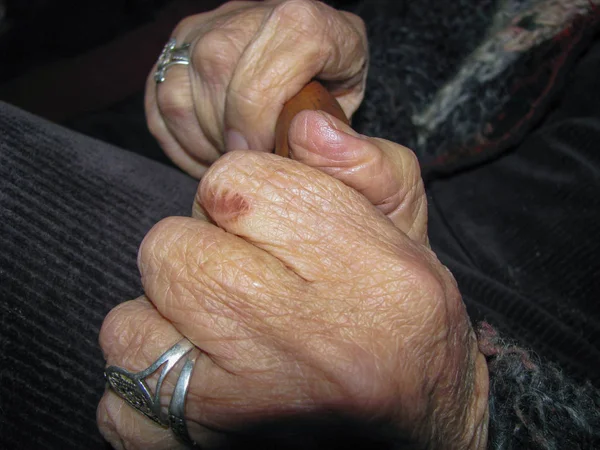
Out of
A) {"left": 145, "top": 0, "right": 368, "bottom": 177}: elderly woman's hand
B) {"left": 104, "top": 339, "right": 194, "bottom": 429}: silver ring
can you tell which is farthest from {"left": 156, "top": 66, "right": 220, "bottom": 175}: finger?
{"left": 104, "top": 339, "right": 194, "bottom": 429}: silver ring

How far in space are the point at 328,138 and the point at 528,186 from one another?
56 cm

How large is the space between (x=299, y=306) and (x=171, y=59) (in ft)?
2.01

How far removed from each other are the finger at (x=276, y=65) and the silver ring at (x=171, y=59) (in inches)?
8.0

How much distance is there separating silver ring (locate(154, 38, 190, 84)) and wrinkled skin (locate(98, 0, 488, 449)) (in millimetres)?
419

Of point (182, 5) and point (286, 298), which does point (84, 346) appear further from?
point (182, 5)

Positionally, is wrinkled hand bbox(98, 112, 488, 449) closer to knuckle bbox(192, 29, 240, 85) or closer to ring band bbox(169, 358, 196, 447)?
ring band bbox(169, 358, 196, 447)

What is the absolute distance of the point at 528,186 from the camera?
36.4 inches

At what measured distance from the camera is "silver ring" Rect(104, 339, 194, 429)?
1.62ft

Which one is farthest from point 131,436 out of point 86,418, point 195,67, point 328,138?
point 195,67

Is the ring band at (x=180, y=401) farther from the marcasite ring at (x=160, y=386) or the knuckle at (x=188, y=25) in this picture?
the knuckle at (x=188, y=25)

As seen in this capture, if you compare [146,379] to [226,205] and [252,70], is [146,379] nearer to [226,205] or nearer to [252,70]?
[226,205]

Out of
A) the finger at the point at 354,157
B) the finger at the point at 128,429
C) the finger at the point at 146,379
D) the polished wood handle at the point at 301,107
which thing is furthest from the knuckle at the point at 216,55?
the finger at the point at 128,429

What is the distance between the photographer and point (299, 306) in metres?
0.46

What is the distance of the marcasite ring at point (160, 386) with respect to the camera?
0.49 meters
